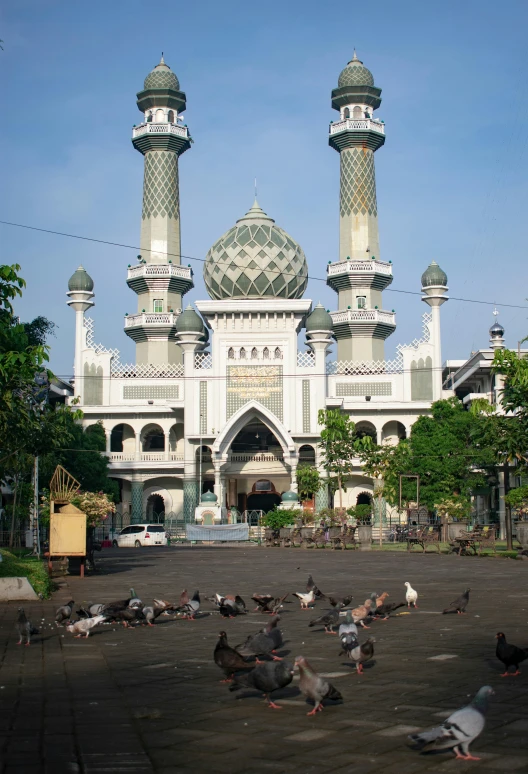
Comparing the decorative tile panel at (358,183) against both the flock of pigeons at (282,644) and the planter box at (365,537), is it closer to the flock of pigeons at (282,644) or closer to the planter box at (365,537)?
the planter box at (365,537)

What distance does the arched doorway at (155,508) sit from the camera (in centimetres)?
5966

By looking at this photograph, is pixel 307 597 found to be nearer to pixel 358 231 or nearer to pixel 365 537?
pixel 365 537

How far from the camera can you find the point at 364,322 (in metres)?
58.7

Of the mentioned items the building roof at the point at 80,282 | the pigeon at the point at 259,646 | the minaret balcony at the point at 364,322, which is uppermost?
the building roof at the point at 80,282

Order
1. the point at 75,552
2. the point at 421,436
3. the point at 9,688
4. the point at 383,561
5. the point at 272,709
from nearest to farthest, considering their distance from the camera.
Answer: the point at 272,709, the point at 9,688, the point at 75,552, the point at 383,561, the point at 421,436

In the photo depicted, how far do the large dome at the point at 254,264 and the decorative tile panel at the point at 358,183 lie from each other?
4662mm

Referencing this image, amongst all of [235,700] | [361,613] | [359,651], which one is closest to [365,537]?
[361,613]

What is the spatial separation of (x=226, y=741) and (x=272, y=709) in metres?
1.02

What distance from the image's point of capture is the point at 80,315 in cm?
6059

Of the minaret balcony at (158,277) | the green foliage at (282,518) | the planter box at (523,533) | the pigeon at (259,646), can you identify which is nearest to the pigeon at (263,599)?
the pigeon at (259,646)

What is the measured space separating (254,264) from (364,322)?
25.2 ft

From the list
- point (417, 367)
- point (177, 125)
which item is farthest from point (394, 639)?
point (177, 125)

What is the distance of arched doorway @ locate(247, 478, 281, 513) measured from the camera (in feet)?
193

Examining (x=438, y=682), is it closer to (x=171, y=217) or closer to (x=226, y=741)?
(x=226, y=741)
